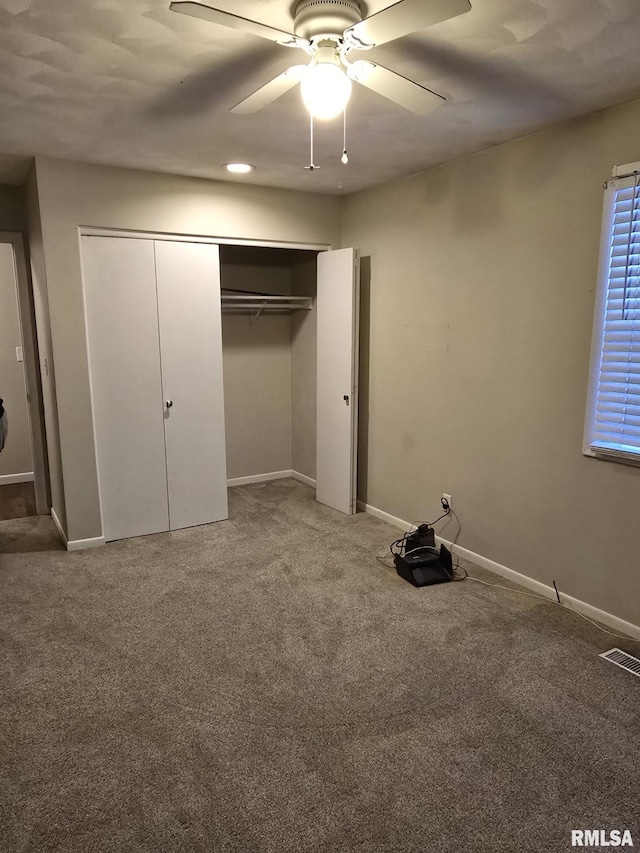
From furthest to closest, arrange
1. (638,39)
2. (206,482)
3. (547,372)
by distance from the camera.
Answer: (206,482), (547,372), (638,39)

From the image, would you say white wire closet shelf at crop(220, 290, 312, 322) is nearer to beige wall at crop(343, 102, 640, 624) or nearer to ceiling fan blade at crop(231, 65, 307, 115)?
beige wall at crop(343, 102, 640, 624)

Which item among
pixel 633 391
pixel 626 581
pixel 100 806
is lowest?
pixel 100 806

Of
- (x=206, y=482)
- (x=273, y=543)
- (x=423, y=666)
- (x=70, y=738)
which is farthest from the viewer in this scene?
(x=206, y=482)

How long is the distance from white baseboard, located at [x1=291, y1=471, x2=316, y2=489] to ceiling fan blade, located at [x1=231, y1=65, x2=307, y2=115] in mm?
3493

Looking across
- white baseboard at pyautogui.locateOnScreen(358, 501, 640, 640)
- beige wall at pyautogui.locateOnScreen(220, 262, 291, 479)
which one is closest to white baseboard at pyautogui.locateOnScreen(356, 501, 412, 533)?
white baseboard at pyautogui.locateOnScreen(358, 501, 640, 640)

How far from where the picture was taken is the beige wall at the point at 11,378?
5199 millimetres

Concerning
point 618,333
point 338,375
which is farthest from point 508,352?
point 338,375

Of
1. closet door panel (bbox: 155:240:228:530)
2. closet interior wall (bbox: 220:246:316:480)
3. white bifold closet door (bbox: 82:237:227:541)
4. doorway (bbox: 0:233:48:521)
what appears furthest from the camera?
closet interior wall (bbox: 220:246:316:480)

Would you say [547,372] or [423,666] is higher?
[547,372]

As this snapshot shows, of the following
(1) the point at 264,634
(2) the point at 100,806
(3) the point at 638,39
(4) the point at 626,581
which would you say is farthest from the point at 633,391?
(2) the point at 100,806

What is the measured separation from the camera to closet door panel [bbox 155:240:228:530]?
3.77 metres

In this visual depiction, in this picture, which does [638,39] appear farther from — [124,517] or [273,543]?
[124,517]

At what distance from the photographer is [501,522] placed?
3230mm

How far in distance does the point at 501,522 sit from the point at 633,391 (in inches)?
42.9
